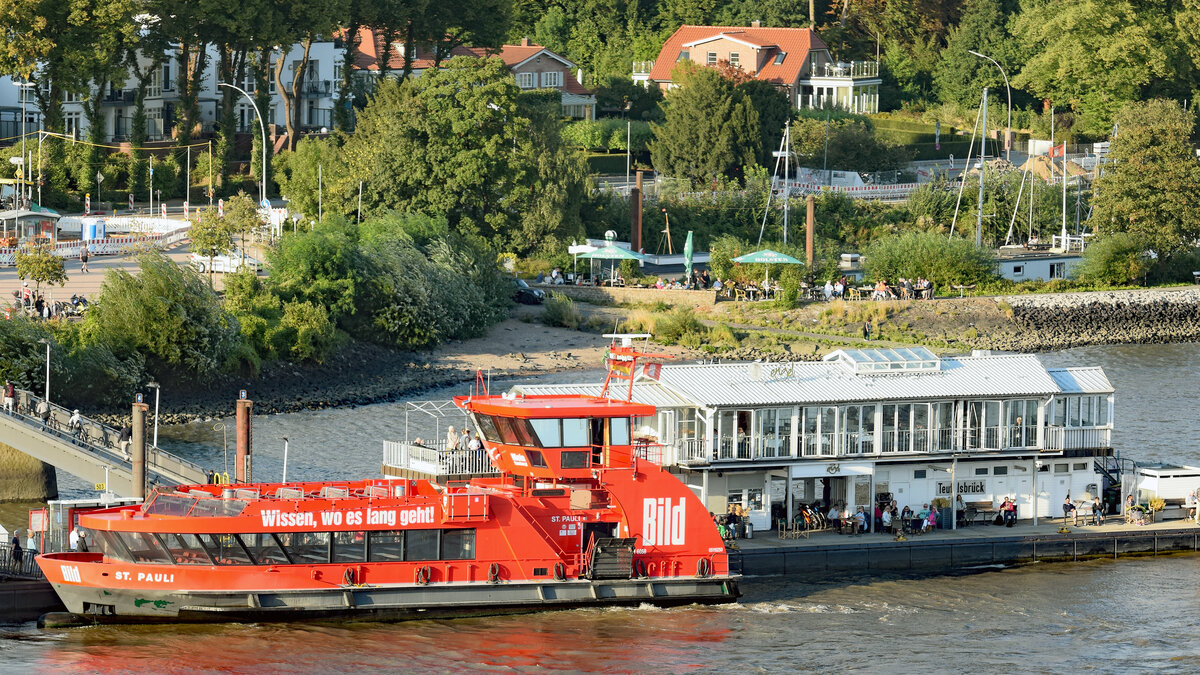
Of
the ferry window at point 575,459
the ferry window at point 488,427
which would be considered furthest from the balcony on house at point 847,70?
the ferry window at point 575,459

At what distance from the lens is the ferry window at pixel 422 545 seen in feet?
129

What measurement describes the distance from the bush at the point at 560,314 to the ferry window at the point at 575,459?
38425mm

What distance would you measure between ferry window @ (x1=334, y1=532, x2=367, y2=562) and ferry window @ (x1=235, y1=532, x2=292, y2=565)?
3.65 ft

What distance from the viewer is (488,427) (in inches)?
1640

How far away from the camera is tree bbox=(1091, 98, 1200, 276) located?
91.8 meters

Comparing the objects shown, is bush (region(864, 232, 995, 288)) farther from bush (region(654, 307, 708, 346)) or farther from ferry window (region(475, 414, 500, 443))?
ferry window (region(475, 414, 500, 443))

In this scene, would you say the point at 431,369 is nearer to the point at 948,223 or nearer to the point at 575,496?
the point at 575,496

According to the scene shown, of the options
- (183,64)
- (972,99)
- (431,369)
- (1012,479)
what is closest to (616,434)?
(1012,479)

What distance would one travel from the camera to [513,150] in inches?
3445

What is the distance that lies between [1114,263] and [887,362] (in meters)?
48.5

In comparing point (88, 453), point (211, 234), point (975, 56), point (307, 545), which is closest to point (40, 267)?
point (211, 234)

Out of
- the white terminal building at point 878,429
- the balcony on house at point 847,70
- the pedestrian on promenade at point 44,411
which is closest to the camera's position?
the white terminal building at point 878,429

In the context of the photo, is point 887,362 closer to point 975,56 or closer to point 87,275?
point 87,275

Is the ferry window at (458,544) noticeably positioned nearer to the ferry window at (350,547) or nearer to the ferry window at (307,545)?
the ferry window at (350,547)
